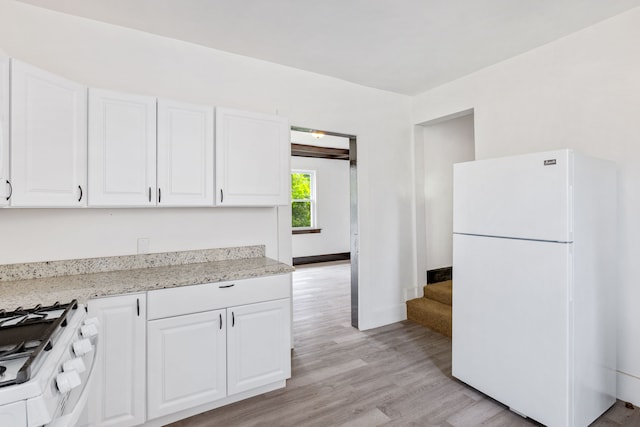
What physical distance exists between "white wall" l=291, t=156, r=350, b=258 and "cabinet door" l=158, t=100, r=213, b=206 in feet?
15.9

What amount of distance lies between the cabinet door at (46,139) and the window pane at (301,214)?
→ 17.7 feet

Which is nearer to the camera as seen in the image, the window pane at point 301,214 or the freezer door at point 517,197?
the freezer door at point 517,197

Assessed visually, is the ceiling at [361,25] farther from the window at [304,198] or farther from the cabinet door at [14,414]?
the window at [304,198]

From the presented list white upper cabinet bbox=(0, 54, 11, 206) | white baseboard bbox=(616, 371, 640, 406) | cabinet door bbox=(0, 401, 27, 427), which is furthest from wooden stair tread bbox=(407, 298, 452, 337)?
white upper cabinet bbox=(0, 54, 11, 206)

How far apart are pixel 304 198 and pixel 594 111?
18.2 ft

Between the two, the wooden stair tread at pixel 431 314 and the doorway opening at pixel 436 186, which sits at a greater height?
the doorway opening at pixel 436 186

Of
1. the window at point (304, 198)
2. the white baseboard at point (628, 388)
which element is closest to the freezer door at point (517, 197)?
the white baseboard at point (628, 388)

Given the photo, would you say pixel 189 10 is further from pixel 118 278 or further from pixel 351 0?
pixel 118 278

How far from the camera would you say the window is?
7234mm

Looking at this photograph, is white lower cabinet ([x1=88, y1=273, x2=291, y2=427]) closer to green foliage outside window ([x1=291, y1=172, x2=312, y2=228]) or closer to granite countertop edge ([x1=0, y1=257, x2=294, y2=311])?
granite countertop edge ([x1=0, y1=257, x2=294, y2=311])

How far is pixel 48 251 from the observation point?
2.06 meters

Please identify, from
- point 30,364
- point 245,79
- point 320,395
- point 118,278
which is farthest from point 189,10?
point 320,395

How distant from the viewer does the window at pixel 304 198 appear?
7234 mm

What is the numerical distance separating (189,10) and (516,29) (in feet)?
7.71
